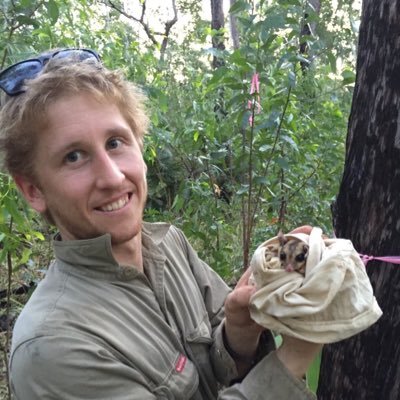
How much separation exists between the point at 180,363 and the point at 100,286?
29 centimetres

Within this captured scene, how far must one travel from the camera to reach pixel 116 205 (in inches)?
48.3

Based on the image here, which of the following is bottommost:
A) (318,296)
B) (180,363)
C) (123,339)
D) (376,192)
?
(180,363)

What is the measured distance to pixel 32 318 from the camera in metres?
1.09

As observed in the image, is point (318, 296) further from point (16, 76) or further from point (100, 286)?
point (16, 76)

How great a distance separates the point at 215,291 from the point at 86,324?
1.93 feet

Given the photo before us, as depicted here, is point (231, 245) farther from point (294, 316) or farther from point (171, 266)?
point (294, 316)

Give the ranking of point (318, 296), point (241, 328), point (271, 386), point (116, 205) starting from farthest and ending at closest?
point (241, 328)
point (116, 205)
point (271, 386)
point (318, 296)

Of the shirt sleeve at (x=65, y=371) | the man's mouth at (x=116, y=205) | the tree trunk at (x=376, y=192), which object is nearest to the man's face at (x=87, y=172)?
the man's mouth at (x=116, y=205)

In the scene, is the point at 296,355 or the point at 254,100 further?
the point at 254,100

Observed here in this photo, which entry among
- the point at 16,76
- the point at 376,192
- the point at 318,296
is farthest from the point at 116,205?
the point at 376,192

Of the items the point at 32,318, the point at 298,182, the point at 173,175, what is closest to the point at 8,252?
the point at 32,318

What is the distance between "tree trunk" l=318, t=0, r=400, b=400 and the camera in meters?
1.36

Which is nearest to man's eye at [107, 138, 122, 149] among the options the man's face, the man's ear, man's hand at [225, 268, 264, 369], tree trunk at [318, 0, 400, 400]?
the man's face

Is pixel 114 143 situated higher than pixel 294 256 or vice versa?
pixel 114 143
